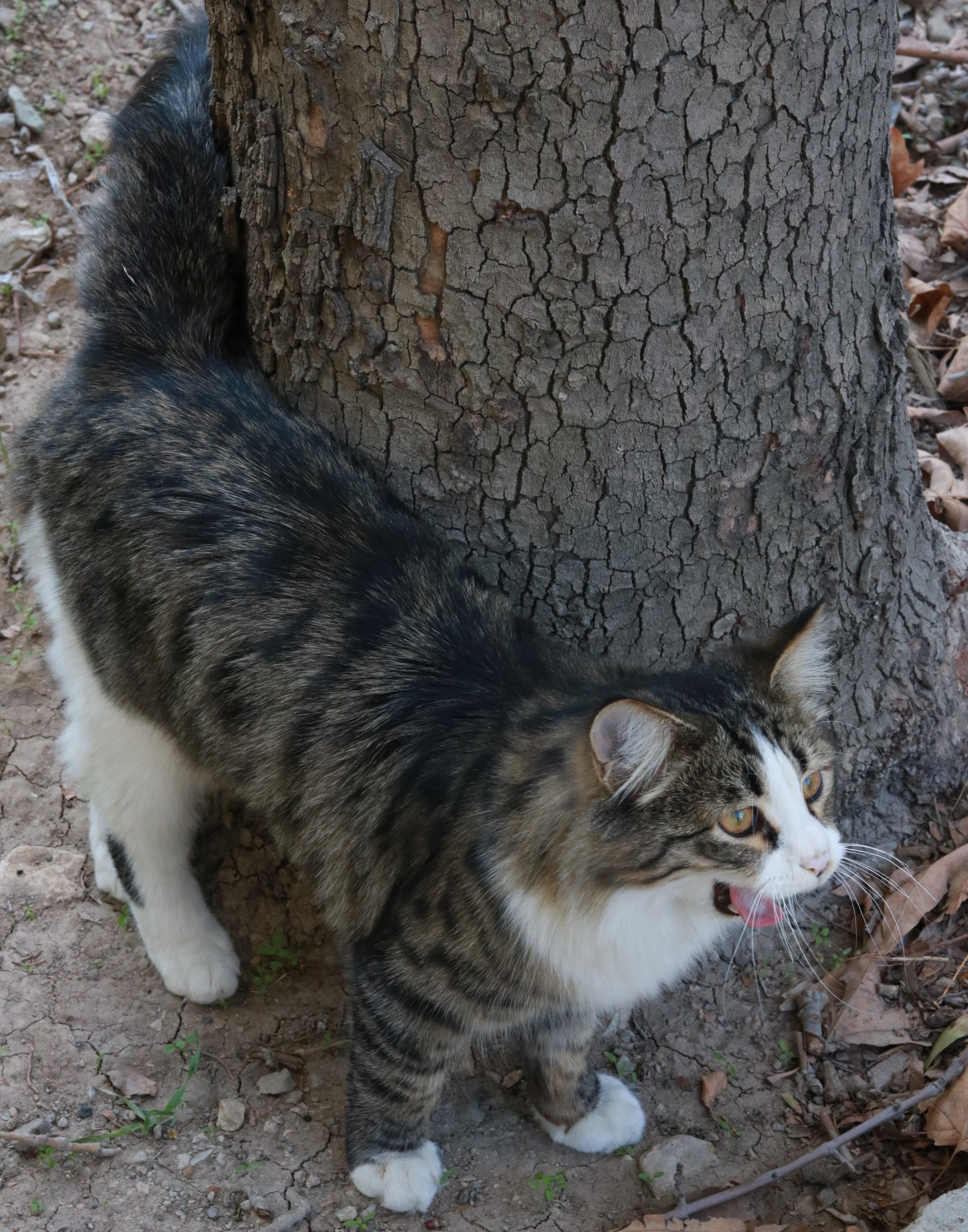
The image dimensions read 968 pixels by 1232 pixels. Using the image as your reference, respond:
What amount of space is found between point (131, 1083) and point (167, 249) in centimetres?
219

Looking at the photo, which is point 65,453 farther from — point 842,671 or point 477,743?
point 842,671

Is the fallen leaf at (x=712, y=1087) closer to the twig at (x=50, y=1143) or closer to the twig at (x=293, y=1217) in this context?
the twig at (x=293, y=1217)

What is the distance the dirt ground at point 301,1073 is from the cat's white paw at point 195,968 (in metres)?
Result: 0.07

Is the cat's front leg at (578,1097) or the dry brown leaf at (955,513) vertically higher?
the dry brown leaf at (955,513)

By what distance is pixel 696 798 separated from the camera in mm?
2338

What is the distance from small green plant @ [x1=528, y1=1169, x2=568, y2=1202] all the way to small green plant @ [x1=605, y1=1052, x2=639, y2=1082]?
1.11 feet

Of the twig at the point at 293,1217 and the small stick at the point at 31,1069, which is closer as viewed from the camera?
the twig at the point at 293,1217

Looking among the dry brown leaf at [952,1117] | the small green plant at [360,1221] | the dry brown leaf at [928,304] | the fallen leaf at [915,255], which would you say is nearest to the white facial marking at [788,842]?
the dry brown leaf at [952,1117]

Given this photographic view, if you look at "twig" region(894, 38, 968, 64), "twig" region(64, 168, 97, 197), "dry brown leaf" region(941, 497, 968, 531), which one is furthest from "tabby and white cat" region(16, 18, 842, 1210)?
"twig" region(894, 38, 968, 64)

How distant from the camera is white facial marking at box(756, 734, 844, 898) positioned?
7.64ft

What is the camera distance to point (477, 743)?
2.61 meters

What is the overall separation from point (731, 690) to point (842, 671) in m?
0.97

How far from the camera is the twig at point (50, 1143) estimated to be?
9.43 feet

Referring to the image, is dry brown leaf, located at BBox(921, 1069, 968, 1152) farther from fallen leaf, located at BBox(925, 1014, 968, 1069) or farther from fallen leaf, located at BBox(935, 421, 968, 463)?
fallen leaf, located at BBox(935, 421, 968, 463)
